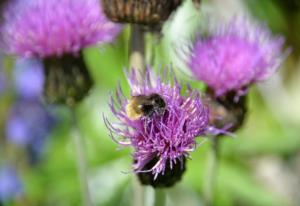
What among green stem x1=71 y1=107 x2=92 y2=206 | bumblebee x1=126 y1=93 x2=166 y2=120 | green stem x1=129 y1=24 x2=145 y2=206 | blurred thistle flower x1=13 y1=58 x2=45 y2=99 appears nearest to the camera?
bumblebee x1=126 y1=93 x2=166 y2=120

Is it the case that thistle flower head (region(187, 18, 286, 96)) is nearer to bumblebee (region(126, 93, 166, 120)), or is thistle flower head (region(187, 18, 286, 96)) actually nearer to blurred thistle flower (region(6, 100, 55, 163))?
bumblebee (region(126, 93, 166, 120))

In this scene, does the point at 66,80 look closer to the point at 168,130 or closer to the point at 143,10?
the point at 143,10

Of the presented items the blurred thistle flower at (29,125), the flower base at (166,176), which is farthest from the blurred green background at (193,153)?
the flower base at (166,176)

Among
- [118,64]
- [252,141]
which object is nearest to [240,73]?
[252,141]

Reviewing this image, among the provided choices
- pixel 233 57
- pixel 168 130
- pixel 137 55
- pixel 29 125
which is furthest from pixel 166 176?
pixel 29 125

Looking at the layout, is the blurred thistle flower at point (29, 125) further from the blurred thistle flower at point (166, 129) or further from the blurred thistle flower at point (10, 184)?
the blurred thistle flower at point (166, 129)

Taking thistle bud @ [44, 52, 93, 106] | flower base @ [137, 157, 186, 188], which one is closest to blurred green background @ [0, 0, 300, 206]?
thistle bud @ [44, 52, 93, 106]
